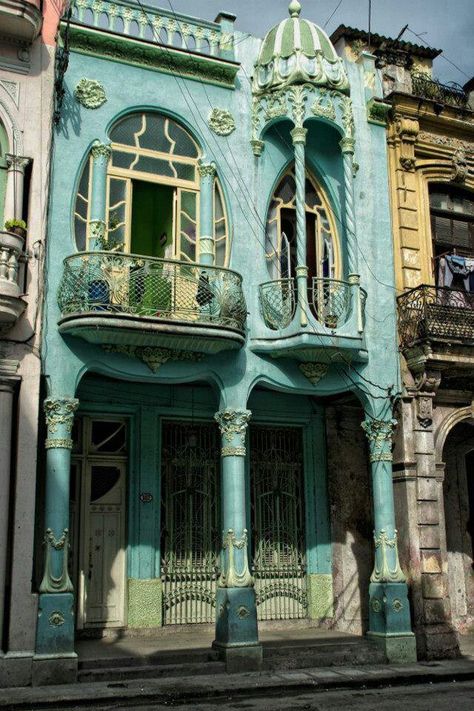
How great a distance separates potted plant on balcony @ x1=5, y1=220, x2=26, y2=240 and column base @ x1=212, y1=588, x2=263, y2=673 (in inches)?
240

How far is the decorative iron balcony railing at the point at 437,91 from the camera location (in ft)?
52.6

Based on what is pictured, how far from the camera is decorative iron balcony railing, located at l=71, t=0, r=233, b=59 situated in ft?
43.3

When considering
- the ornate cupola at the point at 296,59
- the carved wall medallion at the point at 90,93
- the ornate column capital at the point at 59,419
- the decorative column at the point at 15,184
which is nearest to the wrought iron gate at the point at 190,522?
the ornate column capital at the point at 59,419

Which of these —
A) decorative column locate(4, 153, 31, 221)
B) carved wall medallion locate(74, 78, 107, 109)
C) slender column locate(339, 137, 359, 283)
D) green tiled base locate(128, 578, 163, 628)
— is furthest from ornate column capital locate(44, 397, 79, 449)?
slender column locate(339, 137, 359, 283)

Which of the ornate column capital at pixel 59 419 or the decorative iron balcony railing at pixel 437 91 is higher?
the decorative iron balcony railing at pixel 437 91

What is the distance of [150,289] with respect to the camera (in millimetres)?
12148

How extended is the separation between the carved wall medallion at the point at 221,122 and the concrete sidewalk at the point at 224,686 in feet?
28.8

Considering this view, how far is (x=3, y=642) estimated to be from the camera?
34.9 feet

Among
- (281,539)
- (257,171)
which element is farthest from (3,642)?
(257,171)

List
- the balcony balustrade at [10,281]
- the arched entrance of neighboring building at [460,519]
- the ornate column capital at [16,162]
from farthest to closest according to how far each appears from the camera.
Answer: the arched entrance of neighboring building at [460,519] → the ornate column capital at [16,162] → the balcony balustrade at [10,281]

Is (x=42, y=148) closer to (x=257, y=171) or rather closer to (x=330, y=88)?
(x=257, y=171)

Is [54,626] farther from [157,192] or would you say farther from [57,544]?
[157,192]

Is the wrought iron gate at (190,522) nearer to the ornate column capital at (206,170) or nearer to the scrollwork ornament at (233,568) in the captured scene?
the scrollwork ornament at (233,568)

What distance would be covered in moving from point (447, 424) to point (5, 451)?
7801 millimetres
